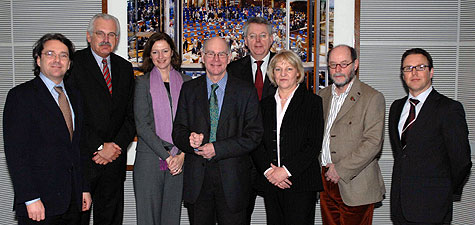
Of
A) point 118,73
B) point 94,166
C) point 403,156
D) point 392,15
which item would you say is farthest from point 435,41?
point 94,166

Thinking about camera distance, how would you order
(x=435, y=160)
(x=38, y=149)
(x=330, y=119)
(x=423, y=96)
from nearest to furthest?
(x=38, y=149), (x=435, y=160), (x=423, y=96), (x=330, y=119)

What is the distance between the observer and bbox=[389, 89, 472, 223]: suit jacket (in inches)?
114

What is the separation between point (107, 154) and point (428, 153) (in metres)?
2.61

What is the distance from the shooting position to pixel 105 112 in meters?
3.54

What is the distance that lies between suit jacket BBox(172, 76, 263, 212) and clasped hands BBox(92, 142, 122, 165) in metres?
0.69

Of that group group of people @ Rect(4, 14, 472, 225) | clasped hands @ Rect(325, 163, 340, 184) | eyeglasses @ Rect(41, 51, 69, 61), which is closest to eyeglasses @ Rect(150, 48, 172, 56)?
group of people @ Rect(4, 14, 472, 225)

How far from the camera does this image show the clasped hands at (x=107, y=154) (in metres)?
3.54

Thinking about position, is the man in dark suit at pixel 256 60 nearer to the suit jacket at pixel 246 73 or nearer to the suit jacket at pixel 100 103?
the suit jacket at pixel 246 73

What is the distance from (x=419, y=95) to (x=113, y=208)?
9.15 ft

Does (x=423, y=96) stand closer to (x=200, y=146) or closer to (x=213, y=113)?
(x=213, y=113)

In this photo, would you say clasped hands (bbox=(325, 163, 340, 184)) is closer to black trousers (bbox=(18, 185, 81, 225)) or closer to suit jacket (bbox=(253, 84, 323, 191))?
suit jacket (bbox=(253, 84, 323, 191))

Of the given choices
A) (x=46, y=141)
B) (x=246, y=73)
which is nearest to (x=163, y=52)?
(x=246, y=73)

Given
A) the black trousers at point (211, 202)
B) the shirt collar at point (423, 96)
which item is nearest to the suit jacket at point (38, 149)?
the black trousers at point (211, 202)

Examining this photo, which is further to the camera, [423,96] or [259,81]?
[259,81]
